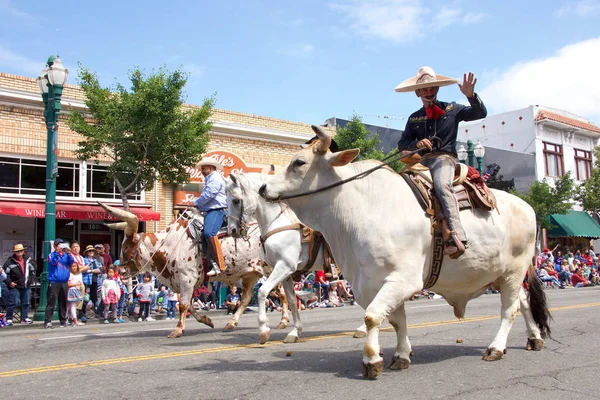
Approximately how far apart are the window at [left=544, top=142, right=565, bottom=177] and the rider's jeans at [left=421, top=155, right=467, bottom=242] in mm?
41572

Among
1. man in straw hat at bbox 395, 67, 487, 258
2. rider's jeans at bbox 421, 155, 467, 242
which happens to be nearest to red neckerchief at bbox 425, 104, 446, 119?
man in straw hat at bbox 395, 67, 487, 258

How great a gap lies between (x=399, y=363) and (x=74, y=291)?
11260 mm

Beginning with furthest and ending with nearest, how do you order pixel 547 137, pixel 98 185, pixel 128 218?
Result: pixel 547 137, pixel 98 185, pixel 128 218

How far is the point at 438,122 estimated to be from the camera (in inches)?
257

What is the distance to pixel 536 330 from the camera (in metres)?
7.11

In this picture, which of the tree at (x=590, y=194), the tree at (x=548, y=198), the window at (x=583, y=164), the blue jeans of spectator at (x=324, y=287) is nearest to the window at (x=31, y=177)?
the blue jeans of spectator at (x=324, y=287)

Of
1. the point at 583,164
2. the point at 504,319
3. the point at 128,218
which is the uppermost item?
the point at 583,164

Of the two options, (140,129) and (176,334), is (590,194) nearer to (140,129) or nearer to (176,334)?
(140,129)

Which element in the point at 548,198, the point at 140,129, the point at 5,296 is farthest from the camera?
the point at 548,198

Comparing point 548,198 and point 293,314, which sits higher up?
point 548,198

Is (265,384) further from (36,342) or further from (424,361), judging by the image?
(36,342)

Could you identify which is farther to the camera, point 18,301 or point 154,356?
point 18,301

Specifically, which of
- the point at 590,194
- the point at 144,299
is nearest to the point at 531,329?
the point at 144,299

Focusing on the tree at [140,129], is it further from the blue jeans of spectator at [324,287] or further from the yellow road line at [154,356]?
the yellow road line at [154,356]
